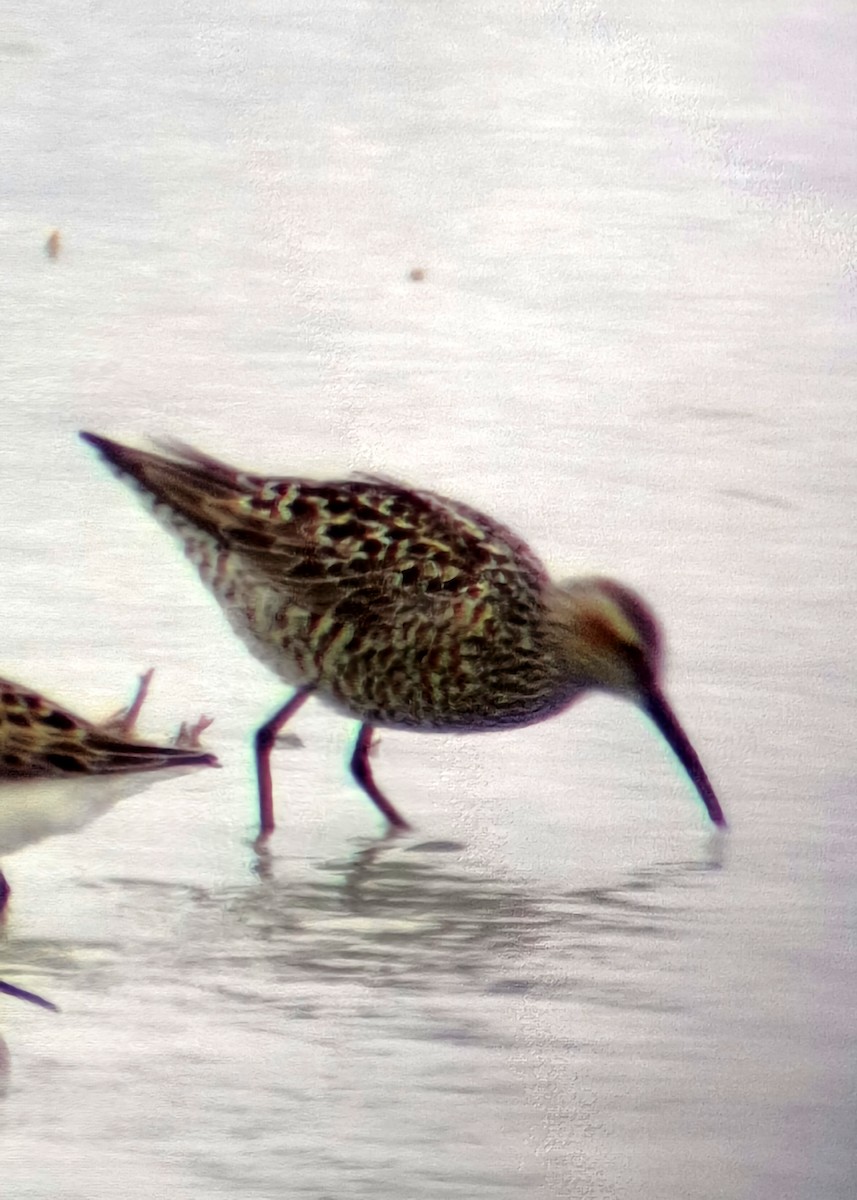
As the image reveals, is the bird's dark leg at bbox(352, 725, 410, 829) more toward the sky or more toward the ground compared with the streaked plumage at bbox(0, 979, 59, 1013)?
more toward the sky

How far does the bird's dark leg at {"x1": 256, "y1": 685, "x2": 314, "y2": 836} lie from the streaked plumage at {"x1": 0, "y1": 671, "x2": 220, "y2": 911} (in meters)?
0.05

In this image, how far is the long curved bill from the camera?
4.60 ft

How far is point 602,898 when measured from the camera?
1.41 m

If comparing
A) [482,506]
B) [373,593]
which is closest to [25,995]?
[373,593]

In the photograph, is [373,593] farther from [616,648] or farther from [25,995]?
[25,995]

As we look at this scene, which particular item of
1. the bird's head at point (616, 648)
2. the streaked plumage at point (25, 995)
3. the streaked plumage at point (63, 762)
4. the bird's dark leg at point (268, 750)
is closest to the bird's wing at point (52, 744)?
the streaked plumage at point (63, 762)

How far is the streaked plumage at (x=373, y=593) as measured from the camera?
1352mm

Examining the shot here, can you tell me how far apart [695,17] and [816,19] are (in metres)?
0.12

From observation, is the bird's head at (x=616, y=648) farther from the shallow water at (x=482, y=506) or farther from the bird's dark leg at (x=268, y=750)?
the bird's dark leg at (x=268, y=750)

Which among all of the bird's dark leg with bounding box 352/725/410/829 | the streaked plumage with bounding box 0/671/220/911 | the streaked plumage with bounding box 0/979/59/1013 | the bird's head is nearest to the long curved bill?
the bird's head

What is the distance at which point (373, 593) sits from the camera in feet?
4.47

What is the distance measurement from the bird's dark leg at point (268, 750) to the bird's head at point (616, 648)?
0.87 ft

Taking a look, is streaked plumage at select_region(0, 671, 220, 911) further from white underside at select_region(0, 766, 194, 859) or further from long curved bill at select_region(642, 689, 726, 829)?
long curved bill at select_region(642, 689, 726, 829)

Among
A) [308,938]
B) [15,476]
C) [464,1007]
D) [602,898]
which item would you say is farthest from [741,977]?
[15,476]
